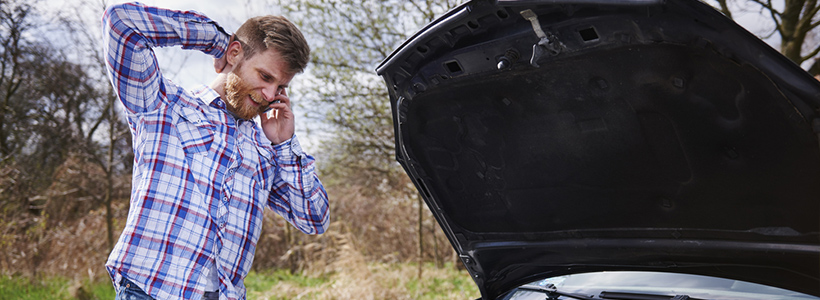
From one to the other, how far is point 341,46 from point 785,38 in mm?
5413

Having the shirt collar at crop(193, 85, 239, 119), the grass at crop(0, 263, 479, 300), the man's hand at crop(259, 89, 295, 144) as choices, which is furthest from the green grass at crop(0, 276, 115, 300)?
the shirt collar at crop(193, 85, 239, 119)

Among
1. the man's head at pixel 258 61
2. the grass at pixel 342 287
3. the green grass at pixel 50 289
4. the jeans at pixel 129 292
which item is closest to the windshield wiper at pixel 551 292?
the man's head at pixel 258 61

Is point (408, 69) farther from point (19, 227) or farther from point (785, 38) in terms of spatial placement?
point (19, 227)

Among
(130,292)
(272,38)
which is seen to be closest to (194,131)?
(272,38)

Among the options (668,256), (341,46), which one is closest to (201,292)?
(668,256)

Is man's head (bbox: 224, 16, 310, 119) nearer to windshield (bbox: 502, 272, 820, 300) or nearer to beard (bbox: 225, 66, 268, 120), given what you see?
beard (bbox: 225, 66, 268, 120)

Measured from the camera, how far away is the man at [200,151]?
173 centimetres

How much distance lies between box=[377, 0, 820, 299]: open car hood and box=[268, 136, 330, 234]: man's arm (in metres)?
0.39

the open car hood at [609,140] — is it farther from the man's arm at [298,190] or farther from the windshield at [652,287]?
the man's arm at [298,190]

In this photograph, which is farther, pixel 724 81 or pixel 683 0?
pixel 724 81

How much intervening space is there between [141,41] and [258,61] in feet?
1.32

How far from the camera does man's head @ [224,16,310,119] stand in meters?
2.01

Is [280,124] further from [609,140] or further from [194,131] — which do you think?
[609,140]

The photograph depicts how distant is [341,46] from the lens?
7605 millimetres
